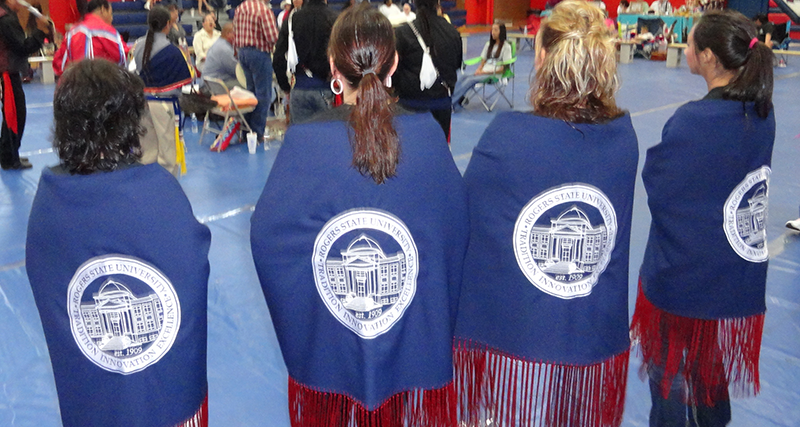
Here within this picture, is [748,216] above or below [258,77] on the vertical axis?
above

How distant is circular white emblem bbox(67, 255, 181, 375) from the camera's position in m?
1.44

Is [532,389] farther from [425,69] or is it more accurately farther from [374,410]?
[425,69]

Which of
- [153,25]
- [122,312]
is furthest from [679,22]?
[122,312]

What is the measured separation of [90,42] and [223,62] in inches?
85.1

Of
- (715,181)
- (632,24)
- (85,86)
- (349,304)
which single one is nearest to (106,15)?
(85,86)

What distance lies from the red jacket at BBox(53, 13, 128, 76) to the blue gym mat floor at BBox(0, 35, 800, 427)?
0.71 meters

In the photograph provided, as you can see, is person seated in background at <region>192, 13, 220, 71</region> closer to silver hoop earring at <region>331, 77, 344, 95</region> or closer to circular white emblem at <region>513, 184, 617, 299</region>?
silver hoop earring at <region>331, 77, 344, 95</region>

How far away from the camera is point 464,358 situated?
182 cm

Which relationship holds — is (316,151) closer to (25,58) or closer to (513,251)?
(513,251)

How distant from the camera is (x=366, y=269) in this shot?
151 centimetres

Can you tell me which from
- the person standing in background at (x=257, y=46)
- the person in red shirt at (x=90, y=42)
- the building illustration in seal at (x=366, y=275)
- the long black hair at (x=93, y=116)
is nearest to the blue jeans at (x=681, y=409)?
the building illustration in seal at (x=366, y=275)

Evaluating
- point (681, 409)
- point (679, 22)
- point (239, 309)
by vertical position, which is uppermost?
point (679, 22)

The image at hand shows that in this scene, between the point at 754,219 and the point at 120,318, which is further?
the point at 754,219

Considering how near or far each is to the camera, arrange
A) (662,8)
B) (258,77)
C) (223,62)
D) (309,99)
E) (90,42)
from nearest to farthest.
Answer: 1. (90,42)
2. (309,99)
3. (258,77)
4. (223,62)
5. (662,8)
